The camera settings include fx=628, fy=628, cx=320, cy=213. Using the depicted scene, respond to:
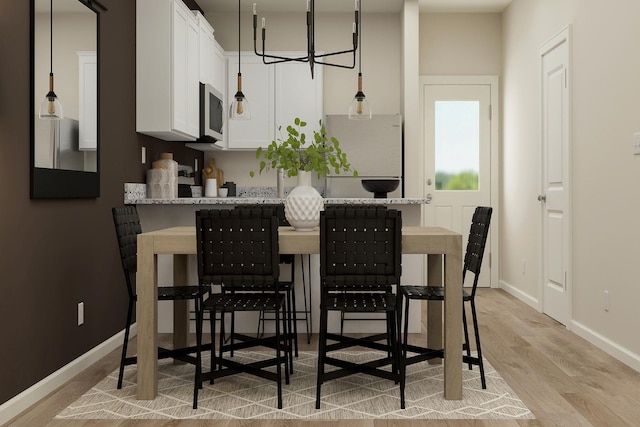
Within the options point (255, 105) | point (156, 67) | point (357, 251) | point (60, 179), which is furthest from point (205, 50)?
point (357, 251)

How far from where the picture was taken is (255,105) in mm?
6273

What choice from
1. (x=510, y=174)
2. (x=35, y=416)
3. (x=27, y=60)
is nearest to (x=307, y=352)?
(x=35, y=416)

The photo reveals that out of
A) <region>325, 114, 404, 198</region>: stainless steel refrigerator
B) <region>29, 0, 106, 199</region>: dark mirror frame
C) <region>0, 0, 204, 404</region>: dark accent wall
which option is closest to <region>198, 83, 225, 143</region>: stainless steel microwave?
<region>0, 0, 204, 404</region>: dark accent wall

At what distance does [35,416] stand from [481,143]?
518 centimetres

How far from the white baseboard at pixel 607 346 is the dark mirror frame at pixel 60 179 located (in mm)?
3208

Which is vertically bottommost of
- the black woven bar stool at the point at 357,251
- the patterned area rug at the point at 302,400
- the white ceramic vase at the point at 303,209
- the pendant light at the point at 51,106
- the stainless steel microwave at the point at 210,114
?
the patterned area rug at the point at 302,400

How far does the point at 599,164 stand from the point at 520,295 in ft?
7.04

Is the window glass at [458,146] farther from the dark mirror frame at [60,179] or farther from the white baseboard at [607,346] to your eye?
the dark mirror frame at [60,179]

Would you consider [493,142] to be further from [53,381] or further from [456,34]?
[53,381]

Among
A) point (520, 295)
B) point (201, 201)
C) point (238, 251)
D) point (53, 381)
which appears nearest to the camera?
point (238, 251)

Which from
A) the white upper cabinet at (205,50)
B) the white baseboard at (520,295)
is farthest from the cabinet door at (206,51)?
the white baseboard at (520,295)

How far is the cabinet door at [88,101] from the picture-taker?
135 inches

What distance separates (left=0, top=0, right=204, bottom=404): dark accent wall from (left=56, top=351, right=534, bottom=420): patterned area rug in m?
0.33

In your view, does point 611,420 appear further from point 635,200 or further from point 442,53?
point 442,53
